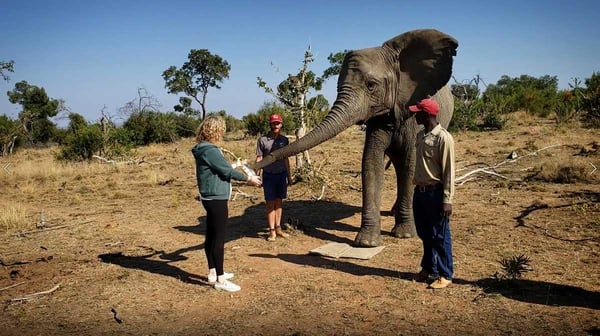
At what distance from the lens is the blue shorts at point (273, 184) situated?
6.85 metres

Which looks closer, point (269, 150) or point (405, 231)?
point (269, 150)

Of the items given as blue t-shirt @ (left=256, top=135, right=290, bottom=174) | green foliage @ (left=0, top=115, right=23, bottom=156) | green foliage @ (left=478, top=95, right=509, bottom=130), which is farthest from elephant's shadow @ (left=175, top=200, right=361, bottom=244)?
green foliage @ (left=0, top=115, right=23, bottom=156)

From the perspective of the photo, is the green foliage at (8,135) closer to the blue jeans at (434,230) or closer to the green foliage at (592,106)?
the blue jeans at (434,230)

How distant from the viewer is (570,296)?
450cm

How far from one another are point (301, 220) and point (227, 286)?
3.49 metres

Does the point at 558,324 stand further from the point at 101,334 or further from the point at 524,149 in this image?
the point at 524,149

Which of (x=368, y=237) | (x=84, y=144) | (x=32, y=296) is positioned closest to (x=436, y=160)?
(x=368, y=237)

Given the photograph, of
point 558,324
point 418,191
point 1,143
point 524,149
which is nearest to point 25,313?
point 418,191

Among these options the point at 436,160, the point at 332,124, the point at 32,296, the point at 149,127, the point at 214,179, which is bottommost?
the point at 32,296

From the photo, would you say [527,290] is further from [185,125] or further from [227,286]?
[185,125]

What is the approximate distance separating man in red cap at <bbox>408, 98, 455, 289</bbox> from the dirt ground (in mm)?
345

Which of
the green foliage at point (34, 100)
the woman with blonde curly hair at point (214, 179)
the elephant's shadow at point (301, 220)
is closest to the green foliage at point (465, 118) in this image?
the elephant's shadow at point (301, 220)

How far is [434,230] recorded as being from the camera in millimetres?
4723

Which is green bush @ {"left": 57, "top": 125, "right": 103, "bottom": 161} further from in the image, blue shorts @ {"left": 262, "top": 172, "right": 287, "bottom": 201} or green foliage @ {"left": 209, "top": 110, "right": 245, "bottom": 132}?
green foliage @ {"left": 209, "top": 110, "right": 245, "bottom": 132}
